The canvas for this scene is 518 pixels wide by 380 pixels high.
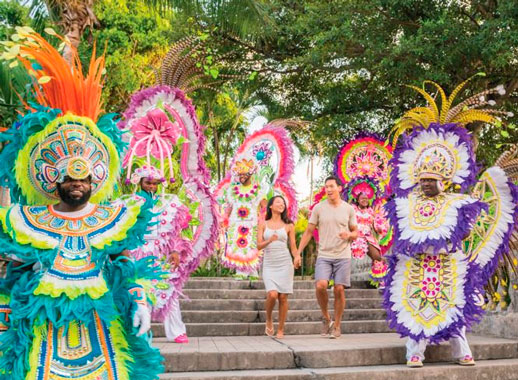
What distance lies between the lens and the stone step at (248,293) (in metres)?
10.3

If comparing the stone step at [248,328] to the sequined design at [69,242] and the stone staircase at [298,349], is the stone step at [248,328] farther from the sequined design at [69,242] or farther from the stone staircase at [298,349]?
the sequined design at [69,242]

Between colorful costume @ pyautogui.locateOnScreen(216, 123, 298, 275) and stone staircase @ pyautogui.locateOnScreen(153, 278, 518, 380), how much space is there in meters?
2.27

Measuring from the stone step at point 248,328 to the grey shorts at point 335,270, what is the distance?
1.19 meters

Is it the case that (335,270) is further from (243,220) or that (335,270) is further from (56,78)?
(56,78)

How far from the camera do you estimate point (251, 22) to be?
1139 centimetres

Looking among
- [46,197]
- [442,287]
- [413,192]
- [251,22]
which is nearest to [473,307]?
[442,287]

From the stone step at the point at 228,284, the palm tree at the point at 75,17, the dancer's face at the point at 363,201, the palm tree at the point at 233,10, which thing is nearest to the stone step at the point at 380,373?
the stone step at the point at 228,284

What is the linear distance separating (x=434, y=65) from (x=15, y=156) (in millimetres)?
8573

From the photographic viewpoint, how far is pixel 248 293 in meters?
10.5

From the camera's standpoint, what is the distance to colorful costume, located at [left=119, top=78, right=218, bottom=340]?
7.68m

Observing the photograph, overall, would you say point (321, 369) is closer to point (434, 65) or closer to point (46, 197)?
point (46, 197)

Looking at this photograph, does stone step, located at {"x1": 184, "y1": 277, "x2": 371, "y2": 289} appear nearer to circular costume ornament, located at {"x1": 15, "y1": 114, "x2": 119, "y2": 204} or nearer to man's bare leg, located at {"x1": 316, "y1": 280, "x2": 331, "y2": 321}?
man's bare leg, located at {"x1": 316, "y1": 280, "x2": 331, "y2": 321}

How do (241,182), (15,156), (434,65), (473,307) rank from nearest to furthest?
(15,156) < (473,307) < (434,65) < (241,182)

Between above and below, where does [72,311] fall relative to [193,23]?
below
